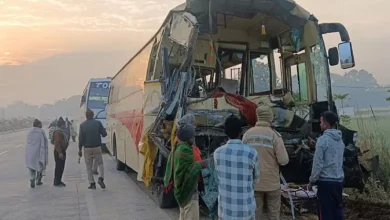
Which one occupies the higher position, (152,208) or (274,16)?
(274,16)

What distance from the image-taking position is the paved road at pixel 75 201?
7.75 meters

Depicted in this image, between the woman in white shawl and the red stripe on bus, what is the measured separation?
2.19 meters

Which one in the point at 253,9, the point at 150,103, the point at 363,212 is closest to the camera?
the point at 363,212

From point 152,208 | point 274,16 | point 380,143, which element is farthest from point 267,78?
point 152,208

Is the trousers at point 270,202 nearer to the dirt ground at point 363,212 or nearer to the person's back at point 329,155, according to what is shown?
the person's back at point 329,155

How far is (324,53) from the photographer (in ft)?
25.7

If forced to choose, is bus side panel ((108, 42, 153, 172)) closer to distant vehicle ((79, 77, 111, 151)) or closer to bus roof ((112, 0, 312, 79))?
bus roof ((112, 0, 312, 79))

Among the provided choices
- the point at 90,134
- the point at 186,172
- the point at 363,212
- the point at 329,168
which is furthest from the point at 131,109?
the point at 329,168

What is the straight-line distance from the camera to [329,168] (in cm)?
533

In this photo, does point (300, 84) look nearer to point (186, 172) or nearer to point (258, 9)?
point (258, 9)

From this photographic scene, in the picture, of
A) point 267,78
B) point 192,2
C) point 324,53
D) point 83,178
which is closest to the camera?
point 192,2

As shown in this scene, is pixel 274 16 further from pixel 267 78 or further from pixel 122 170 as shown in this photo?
pixel 122 170

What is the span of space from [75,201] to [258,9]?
5191mm

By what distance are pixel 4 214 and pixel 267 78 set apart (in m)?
5.87
